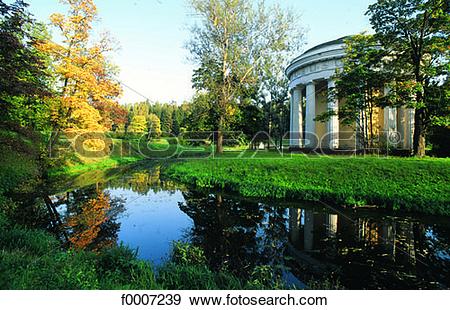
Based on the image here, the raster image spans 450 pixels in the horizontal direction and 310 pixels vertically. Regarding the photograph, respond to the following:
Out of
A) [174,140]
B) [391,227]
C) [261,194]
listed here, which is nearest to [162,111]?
[174,140]

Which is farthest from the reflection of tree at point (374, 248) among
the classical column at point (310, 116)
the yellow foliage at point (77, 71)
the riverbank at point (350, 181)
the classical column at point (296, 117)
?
the classical column at point (296, 117)

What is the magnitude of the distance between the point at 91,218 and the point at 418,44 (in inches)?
616

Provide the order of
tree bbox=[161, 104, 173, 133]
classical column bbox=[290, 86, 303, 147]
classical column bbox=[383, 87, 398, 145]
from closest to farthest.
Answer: classical column bbox=[383, 87, 398, 145] → classical column bbox=[290, 86, 303, 147] → tree bbox=[161, 104, 173, 133]

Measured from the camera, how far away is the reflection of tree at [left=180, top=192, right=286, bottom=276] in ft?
17.2

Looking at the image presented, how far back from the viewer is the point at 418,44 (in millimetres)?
12836

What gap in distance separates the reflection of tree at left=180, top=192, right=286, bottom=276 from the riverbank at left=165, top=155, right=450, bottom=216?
1.84 metres

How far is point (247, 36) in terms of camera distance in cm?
2047

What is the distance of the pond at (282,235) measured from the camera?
4809mm

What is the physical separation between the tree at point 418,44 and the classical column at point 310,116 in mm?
9090

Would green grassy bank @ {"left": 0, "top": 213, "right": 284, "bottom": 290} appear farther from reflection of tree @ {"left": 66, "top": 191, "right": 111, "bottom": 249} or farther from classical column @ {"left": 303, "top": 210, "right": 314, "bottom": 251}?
classical column @ {"left": 303, "top": 210, "right": 314, "bottom": 251}

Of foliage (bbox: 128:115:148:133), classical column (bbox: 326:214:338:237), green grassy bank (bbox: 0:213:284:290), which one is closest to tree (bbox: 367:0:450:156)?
classical column (bbox: 326:214:338:237)

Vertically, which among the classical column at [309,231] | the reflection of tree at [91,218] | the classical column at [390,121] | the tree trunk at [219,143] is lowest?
the classical column at [309,231]

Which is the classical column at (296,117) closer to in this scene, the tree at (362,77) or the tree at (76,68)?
the tree at (362,77)

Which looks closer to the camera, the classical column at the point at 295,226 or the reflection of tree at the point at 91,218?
the reflection of tree at the point at 91,218
